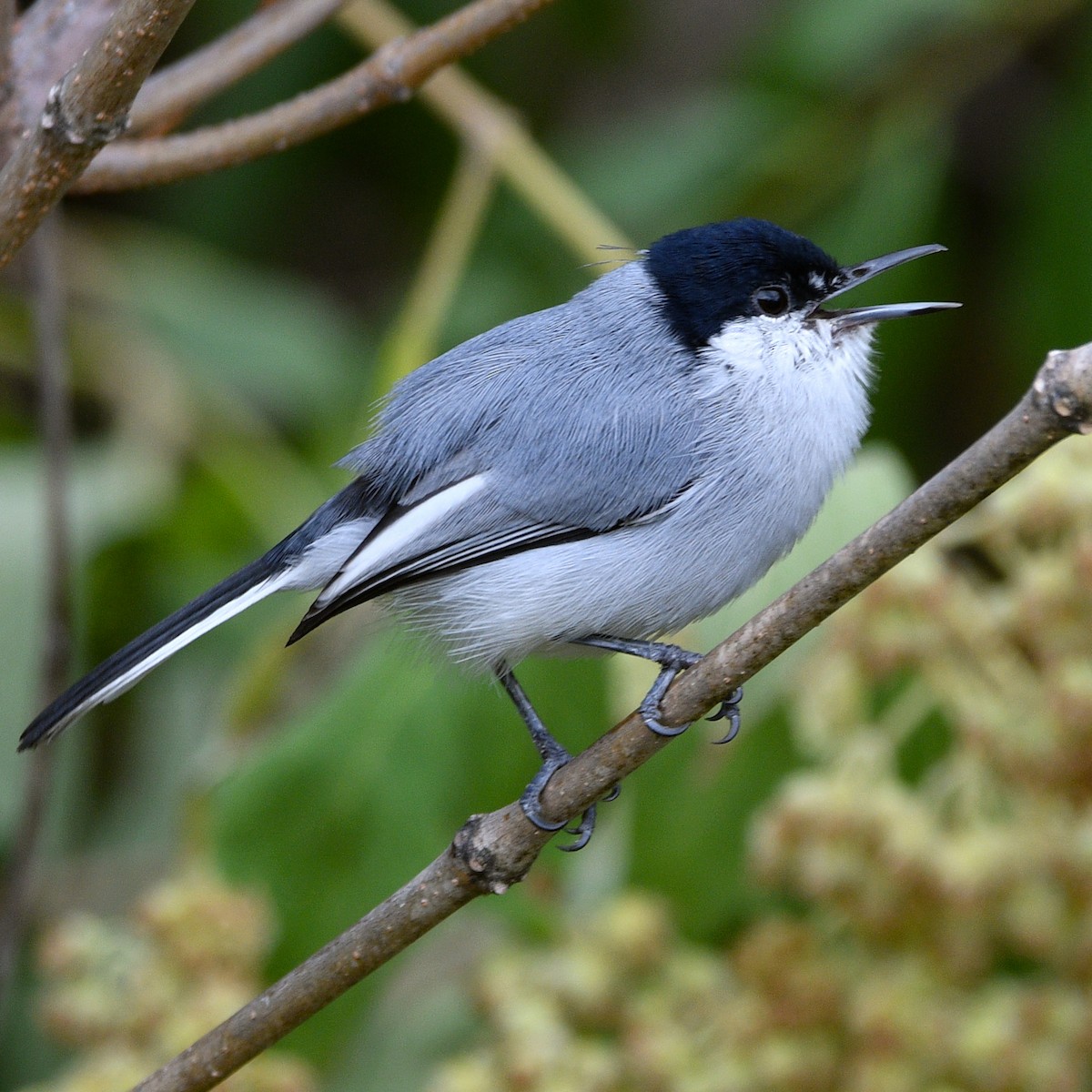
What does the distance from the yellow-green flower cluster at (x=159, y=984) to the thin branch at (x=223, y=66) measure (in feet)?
2.61

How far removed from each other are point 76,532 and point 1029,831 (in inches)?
62.2

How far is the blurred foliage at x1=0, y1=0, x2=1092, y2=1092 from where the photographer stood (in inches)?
71.1

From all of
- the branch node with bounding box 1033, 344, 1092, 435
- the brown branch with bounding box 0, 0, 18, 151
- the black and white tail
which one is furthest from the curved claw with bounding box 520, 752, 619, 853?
the brown branch with bounding box 0, 0, 18, 151

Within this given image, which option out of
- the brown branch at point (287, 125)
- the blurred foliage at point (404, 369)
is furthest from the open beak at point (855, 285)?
the brown branch at point (287, 125)

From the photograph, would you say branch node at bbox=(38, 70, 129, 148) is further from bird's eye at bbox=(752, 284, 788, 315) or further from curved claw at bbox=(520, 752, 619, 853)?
bird's eye at bbox=(752, 284, 788, 315)

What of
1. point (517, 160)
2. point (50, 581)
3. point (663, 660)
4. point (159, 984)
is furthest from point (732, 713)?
point (517, 160)

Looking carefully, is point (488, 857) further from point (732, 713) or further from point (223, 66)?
point (223, 66)

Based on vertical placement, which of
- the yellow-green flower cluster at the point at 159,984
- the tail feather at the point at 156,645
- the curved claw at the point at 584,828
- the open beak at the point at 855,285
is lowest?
the curved claw at the point at 584,828

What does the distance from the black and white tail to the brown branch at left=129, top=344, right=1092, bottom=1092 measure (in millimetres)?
408

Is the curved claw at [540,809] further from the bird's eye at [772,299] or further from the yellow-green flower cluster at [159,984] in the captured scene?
the bird's eye at [772,299]

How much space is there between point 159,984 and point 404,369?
34.0 inches

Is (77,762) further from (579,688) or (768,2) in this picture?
(768,2)

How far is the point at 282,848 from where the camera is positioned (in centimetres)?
179

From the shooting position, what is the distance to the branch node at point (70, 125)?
107 cm
